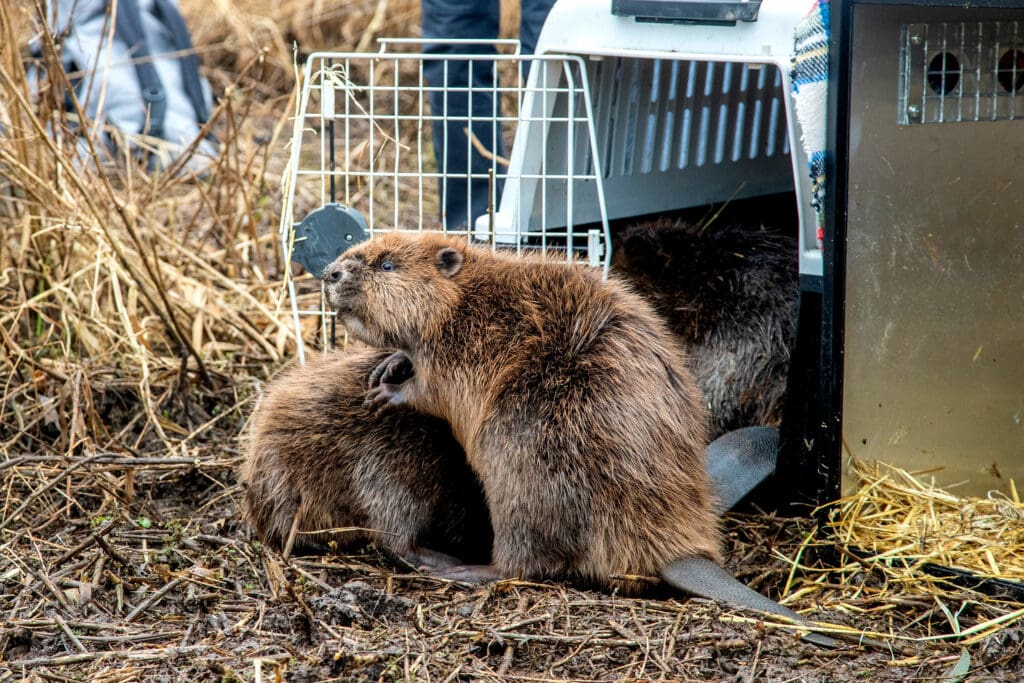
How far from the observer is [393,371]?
2566mm

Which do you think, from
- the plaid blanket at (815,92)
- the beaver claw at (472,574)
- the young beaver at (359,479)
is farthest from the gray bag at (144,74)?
the plaid blanket at (815,92)

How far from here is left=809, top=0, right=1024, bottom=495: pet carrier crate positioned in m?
2.41

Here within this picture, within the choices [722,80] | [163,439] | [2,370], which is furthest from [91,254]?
[722,80]

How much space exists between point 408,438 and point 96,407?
1.08 meters

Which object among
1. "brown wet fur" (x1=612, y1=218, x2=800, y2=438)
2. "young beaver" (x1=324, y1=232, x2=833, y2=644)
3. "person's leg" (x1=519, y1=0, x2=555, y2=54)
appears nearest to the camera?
"young beaver" (x1=324, y1=232, x2=833, y2=644)

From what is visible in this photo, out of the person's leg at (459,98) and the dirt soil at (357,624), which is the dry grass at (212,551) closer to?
the dirt soil at (357,624)

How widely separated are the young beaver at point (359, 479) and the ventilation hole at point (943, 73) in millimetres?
1305

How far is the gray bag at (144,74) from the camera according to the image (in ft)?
17.0

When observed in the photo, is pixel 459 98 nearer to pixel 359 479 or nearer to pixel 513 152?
pixel 513 152

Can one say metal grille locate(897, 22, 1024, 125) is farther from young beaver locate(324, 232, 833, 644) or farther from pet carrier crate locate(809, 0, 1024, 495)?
young beaver locate(324, 232, 833, 644)

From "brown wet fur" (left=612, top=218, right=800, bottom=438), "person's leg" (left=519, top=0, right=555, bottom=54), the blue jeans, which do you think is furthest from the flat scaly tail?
"person's leg" (left=519, top=0, right=555, bottom=54)

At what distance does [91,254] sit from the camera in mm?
3410

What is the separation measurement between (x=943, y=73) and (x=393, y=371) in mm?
1350

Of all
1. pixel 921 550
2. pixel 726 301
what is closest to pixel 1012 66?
pixel 726 301
